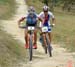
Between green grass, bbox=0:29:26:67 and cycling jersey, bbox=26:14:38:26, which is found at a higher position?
cycling jersey, bbox=26:14:38:26

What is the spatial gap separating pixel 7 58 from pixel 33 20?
1.79m

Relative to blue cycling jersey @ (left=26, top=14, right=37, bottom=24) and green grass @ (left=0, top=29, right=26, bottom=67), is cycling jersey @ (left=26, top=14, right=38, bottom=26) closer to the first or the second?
blue cycling jersey @ (left=26, top=14, right=37, bottom=24)

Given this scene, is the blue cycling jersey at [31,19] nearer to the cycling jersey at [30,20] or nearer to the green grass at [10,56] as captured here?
the cycling jersey at [30,20]

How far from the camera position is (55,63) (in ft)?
39.1

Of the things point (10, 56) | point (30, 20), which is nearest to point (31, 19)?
point (30, 20)

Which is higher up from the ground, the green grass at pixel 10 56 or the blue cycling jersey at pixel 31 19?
the blue cycling jersey at pixel 31 19

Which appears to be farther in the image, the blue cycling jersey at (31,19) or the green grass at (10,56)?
the blue cycling jersey at (31,19)

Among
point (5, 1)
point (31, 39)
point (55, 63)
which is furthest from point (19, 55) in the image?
point (5, 1)

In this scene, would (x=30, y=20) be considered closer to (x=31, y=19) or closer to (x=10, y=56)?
(x=31, y=19)

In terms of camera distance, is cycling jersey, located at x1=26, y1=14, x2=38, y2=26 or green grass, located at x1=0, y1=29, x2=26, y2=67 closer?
green grass, located at x1=0, y1=29, x2=26, y2=67

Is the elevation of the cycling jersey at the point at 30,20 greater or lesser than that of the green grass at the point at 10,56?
greater

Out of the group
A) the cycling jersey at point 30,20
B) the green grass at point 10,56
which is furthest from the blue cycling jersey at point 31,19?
the green grass at point 10,56

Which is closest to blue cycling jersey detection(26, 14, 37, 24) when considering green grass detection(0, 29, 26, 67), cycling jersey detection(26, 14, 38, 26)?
cycling jersey detection(26, 14, 38, 26)

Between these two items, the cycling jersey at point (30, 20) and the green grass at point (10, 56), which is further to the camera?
the cycling jersey at point (30, 20)
